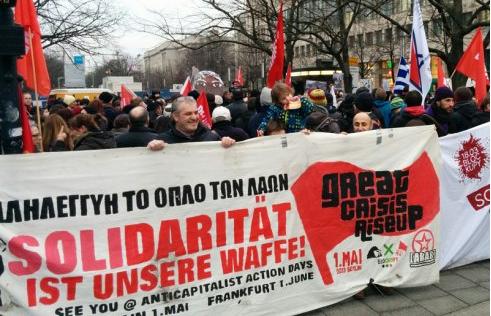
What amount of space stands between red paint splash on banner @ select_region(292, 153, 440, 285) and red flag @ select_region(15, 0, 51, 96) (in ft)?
8.90

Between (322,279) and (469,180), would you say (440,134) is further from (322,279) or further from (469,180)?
(322,279)

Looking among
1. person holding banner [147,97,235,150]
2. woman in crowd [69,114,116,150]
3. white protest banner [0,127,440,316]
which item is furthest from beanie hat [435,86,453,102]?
woman in crowd [69,114,116,150]

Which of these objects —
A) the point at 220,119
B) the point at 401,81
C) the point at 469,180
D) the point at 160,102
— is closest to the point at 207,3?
the point at 160,102

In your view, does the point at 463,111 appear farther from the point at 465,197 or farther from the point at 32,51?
the point at 32,51

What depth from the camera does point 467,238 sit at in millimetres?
5023

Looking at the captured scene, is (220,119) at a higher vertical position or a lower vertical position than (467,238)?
→ higher

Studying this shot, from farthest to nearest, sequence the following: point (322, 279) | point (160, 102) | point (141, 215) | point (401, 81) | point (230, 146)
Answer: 1. point (160, 102)
2. point (401, 81)
3. point (322, 279)
4. point (230, 146)
5. point (141, 215)

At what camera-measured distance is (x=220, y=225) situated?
3711 mm

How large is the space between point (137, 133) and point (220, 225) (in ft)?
5.81

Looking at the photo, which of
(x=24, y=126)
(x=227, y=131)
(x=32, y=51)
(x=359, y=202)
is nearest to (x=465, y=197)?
(x=359, y=202)

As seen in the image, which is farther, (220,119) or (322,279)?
(220,119)

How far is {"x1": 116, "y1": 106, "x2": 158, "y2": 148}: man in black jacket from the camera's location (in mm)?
4969

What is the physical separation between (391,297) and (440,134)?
2.24 metres

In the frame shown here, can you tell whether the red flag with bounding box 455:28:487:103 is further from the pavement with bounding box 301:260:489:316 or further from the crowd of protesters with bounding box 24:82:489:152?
the pavement with bounding box 301:260:489:316
